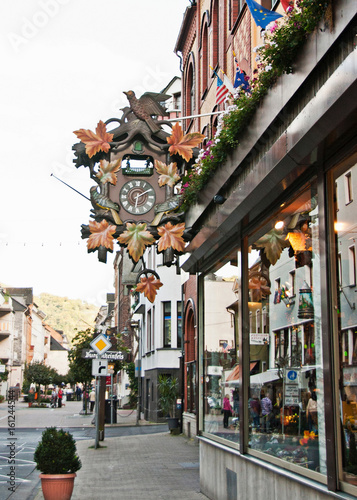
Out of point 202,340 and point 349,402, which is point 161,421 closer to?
point 202,340

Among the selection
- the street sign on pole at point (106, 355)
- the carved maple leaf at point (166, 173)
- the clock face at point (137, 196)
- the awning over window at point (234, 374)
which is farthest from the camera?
the street sign on pole at point (106, 355)

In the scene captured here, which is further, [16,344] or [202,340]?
[16,344]

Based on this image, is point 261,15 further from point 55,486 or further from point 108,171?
point 55,486

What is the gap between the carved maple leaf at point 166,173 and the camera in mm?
10953

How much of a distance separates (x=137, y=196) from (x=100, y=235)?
96cm

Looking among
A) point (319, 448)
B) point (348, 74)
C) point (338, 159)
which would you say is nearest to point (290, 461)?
point (319, 448)

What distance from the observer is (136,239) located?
10.6 meters

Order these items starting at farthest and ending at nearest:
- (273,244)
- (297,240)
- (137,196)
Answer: (137,196) < (273,244) < (297,240)

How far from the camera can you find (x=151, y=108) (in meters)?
11.4

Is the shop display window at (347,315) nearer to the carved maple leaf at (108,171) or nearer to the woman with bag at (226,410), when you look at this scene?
the woman with bag at (226,410)

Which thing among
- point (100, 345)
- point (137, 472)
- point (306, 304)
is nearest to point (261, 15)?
point (306, 304)

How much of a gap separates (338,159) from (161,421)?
3002 centimetres

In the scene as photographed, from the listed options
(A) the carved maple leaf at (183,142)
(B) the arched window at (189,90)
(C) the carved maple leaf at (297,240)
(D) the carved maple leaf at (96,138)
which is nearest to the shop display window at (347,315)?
(C) the carved maple leaf at (297,240)

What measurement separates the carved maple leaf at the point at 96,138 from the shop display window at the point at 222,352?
8.78ft
